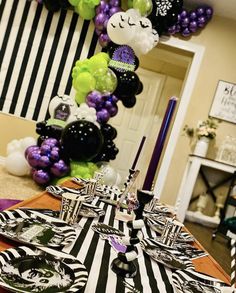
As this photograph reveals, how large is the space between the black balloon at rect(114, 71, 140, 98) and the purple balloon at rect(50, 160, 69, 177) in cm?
103

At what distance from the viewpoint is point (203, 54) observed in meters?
4.80

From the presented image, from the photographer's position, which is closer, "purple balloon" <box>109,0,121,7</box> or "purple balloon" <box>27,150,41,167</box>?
"purple balloon" <box>27,150,41,167</box>

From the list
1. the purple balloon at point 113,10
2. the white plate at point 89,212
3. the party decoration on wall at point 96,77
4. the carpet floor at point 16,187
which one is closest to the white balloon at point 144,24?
the purple balloon at point 113,10

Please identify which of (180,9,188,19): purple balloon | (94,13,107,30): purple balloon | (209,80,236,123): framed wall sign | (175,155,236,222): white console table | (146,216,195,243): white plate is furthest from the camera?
(209,80,236,123): framed wall sign

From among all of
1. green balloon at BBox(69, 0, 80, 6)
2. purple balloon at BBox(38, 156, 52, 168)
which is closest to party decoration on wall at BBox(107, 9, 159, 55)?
green balloon at BBox(69, 0, 80, 6)

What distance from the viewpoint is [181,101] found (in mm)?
4809

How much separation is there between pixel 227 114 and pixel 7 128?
3.17 meters

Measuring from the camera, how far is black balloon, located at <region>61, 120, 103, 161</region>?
134 inches

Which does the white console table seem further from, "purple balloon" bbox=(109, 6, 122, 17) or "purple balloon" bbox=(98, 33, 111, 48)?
"purple balloon" bbox=(109, 6, 122, 17)

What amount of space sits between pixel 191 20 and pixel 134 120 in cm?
220

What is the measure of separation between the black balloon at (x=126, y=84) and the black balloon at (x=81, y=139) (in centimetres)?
63

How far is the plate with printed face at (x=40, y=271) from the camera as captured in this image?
0.53 meters

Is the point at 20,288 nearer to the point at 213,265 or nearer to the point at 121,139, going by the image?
the point at 213,265

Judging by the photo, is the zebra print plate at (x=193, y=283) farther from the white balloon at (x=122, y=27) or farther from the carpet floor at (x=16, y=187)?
the white balloon at (x=122, y=27)
